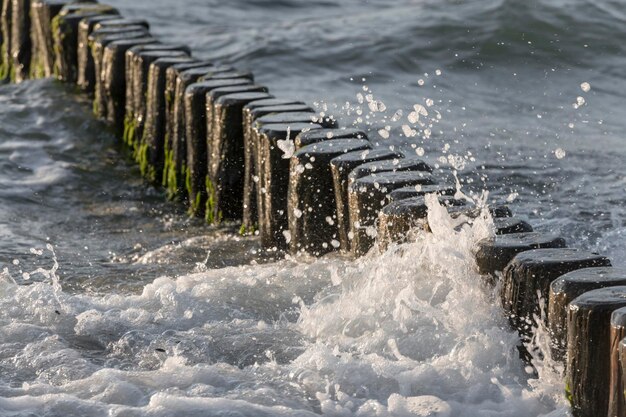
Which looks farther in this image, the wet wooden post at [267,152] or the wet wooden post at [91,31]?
the wet wooden post at [91,31]

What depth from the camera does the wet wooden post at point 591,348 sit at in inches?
174

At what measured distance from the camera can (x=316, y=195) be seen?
678 cm

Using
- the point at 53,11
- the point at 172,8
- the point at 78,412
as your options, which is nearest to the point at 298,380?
the point at 78,412

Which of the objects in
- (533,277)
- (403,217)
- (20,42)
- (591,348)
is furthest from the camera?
(20,42)

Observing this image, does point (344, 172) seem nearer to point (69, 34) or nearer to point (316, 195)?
point (316, 195)

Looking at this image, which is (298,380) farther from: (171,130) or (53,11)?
(53,11)

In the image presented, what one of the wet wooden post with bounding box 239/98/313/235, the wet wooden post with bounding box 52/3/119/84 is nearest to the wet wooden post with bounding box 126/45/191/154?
the wet wooden post with bounding box 52/3/119/84

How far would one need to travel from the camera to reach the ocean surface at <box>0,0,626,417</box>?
4.97 metres

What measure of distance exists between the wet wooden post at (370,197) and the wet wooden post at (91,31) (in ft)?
13.5

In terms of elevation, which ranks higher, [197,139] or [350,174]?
[350,174]

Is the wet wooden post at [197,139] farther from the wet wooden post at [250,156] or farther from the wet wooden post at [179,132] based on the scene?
the wet wooden post at [250,156]

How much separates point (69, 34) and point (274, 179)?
4211 millimetres

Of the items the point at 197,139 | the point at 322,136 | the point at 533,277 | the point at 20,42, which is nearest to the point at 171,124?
the point at 197,139

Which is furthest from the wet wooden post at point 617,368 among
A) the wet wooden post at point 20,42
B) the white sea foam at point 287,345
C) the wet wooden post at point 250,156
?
the wet wooden post at point 20,42
